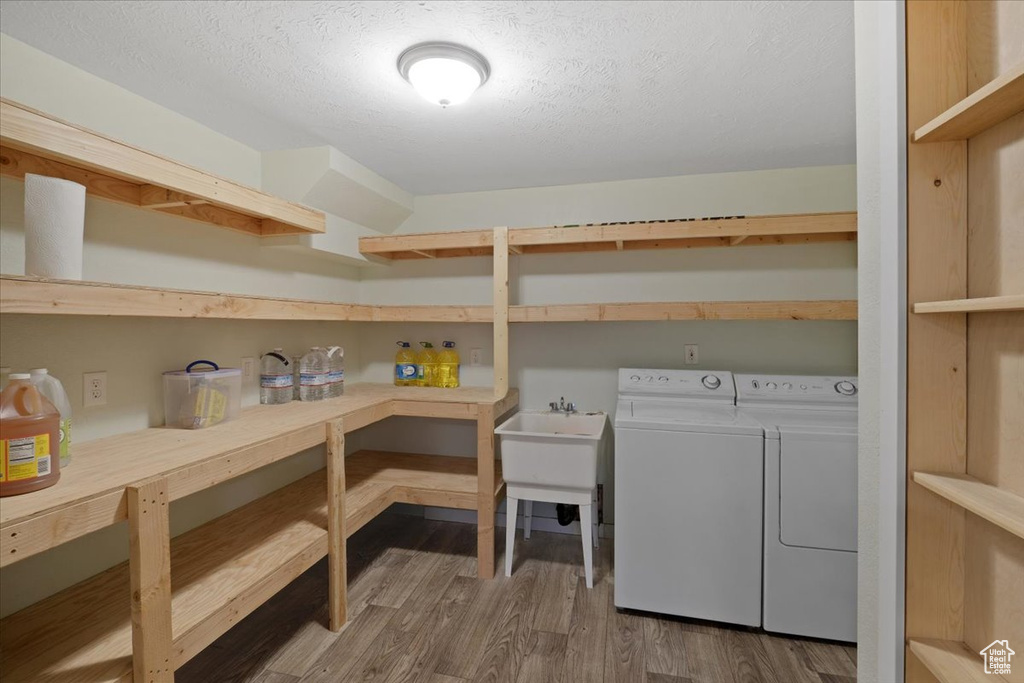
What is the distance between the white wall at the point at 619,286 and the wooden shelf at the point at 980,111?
1.67m

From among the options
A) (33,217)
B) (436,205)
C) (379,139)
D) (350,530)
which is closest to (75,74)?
(33,217)

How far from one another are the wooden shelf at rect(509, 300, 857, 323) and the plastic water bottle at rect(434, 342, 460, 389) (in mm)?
749

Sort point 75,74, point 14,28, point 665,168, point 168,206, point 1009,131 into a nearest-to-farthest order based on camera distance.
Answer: point 1009,131 → point 14,28 → point 75,74 → point 168,206 → point 665,168

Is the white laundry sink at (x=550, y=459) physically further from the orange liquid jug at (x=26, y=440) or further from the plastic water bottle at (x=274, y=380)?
the orange liquid jug at (x=26, y=440)

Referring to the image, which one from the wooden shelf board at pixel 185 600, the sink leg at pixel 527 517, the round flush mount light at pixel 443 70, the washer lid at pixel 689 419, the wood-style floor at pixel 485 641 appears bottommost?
the wood-style floor at pixel 485 641

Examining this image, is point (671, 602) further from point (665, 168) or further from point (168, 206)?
point (168, 206)

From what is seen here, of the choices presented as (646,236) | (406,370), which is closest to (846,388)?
(646,236)

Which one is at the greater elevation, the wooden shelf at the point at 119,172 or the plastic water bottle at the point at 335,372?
the wooden shelf at the point at 119,172

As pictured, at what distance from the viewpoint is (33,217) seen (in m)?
1.15

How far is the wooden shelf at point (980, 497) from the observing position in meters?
0.73

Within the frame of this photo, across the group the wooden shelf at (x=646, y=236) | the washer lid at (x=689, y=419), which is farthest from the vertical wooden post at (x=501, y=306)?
the washer lid at (x=689, y=419)

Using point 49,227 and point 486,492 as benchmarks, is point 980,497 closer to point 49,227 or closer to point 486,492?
point 486,492

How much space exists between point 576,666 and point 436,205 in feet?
8.54

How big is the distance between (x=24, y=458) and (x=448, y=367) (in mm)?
1964
